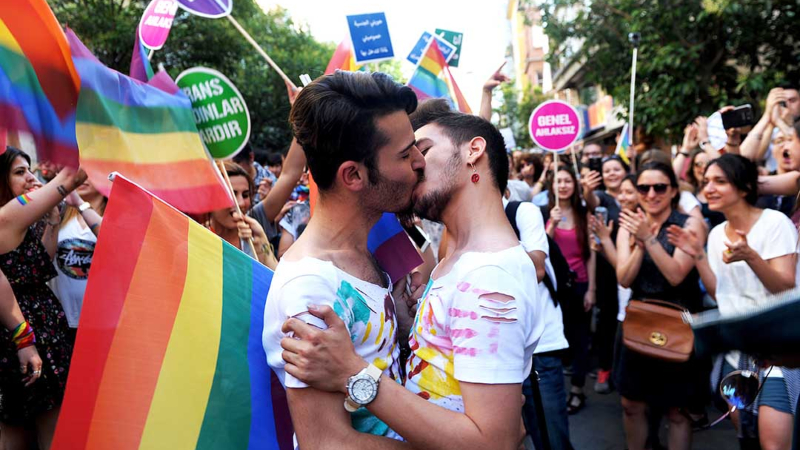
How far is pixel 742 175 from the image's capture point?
3691 millimetres

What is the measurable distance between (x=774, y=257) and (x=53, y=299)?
411 centimetres

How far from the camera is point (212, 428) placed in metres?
1.80

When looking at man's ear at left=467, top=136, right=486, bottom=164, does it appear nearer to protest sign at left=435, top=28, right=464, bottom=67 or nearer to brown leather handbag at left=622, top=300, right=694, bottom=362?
brown leather handbag at left=622, top=300, right=694, bottom=362

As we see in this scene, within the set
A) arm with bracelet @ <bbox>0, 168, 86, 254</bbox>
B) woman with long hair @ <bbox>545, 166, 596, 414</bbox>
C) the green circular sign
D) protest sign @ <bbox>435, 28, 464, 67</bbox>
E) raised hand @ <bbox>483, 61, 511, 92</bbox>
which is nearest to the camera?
the green circular sign

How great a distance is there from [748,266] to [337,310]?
2.79 meters

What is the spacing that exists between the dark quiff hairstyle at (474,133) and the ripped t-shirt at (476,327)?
0.31m

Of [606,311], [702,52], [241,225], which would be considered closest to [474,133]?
[241,225]

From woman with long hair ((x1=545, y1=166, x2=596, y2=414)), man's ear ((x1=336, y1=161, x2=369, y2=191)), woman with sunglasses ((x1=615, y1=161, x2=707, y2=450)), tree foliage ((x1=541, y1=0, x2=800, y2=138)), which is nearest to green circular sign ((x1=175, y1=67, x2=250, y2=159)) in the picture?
man's ear ((x1=336, y1=161, x2=369, y2=191))

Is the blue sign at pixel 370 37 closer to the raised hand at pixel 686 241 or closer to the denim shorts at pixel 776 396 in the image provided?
the raised hand at pixel 686 241

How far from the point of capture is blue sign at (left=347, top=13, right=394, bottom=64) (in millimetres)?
5500

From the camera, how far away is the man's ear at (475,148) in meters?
1.92

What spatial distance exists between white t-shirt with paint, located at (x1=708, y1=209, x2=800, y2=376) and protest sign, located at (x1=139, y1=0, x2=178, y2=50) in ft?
12.0

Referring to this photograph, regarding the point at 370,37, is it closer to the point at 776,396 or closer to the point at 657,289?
the point at 657,289

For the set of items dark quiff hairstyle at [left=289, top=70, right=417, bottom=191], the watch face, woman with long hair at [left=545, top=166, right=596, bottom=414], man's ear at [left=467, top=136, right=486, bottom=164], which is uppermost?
dark quiff hairstyle at [left=289, top=70, right=417, bottom=191]
